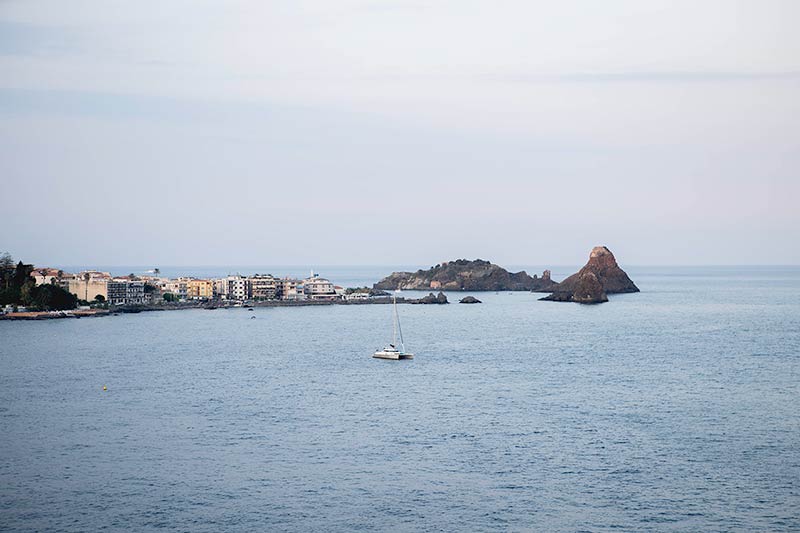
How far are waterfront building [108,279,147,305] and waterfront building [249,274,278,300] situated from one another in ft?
60.4

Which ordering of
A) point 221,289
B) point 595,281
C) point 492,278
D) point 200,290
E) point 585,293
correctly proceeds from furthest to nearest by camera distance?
point 492,278 < point 200,290 < point 221,289 < point 595,281 < point 585,293

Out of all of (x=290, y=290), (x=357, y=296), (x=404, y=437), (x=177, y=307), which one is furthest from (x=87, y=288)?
(x=404, y=437)

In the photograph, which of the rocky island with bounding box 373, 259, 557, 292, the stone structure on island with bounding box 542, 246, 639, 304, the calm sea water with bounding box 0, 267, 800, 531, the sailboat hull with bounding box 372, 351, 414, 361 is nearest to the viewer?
the calm sea water with bounding box 0, 267, 800, 531

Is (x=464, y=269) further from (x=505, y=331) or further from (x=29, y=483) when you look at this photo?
(x=29, y=483)

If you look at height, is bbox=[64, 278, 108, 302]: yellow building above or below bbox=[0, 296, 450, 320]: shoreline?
above

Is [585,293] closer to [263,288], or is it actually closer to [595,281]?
[595,281]

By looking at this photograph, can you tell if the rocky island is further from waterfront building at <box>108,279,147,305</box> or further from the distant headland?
waterfront building at <box>108,279,147,305</box>

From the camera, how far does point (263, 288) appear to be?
137250 millimetres

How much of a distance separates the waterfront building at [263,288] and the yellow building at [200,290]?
7.20 meters

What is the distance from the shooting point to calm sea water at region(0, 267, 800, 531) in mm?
23484

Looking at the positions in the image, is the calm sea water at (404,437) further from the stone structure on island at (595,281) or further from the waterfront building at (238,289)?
the waterfront building at (238,289)

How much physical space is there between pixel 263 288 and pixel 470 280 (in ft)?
178

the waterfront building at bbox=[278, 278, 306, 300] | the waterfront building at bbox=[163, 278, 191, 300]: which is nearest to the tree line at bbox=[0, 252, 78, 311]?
the waterfront building at bbox=[163, 278, 191, 300]

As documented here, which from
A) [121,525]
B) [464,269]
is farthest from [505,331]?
[464,269]
